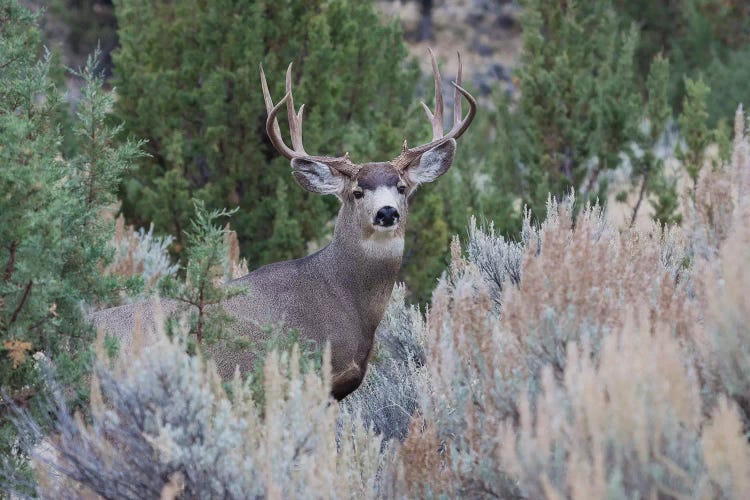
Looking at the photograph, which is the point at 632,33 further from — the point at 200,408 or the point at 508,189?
the point at 200,408

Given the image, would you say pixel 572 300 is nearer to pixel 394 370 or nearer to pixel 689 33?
pixel 394 370

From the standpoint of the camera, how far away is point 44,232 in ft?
13.3

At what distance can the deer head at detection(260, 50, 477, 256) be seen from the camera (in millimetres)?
5895

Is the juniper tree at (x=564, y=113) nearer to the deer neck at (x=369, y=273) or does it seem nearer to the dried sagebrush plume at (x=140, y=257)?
the dried sagebrush plume at (x=140, y=257)

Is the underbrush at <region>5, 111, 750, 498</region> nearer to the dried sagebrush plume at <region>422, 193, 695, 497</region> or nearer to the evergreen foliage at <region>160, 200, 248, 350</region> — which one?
the dried sagebrush plume at <region>422, 193, 695, 497</region>

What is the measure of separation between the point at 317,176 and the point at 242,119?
147 inches

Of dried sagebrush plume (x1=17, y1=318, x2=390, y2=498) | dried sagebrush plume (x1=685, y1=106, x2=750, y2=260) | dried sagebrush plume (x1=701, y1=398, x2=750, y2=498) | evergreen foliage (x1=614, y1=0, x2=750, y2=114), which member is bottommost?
dried sagebrush plume (x1=17, y1=318, x2=390, y2=498)

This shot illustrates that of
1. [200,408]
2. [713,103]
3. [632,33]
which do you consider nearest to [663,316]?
[200,408]

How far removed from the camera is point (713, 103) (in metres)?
18.4

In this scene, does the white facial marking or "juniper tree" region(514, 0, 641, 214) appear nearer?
the white facial marking

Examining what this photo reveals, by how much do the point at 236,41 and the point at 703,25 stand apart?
1427 centimetres

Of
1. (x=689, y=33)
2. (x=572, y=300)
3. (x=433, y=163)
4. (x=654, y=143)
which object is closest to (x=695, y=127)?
(x=654, y=143)

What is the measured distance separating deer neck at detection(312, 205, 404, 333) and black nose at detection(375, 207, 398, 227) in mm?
179

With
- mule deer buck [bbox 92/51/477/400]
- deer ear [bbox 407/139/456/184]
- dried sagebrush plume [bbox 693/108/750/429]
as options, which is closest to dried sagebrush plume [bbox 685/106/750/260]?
dried sagebrush plume [bbox 693/108/750/429]
